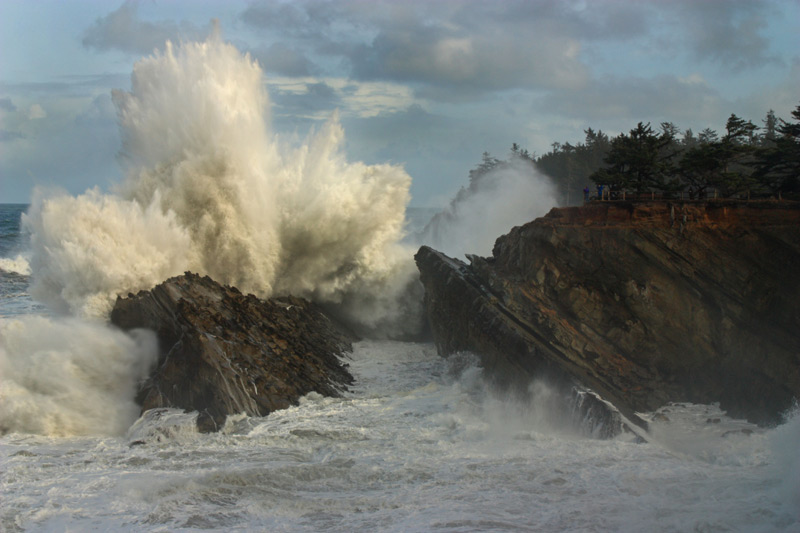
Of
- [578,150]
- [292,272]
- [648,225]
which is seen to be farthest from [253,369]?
[578,150]

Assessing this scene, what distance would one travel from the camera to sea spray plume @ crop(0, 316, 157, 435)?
13.0 metres

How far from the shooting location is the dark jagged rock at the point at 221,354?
13312mm

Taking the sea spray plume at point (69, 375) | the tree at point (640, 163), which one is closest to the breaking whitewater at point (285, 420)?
the sea spray plume at point (69, 375)

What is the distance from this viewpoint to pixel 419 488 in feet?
34.2

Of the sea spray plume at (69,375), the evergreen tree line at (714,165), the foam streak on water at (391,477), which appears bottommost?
the foam streak on water at (391,477)

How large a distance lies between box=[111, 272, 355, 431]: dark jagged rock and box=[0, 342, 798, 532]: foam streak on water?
56 centimetres

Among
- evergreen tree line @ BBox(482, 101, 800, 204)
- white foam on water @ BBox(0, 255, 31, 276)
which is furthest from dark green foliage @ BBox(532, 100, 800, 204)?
white foam on water @ BBox(0, 255, 31, 276)

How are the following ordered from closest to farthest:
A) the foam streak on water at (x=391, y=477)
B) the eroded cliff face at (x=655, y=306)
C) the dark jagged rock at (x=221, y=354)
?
the foam streak on water at (x=391, y=477), the dark jagged rock at (x=221, y=354), the eroded cliff face at (x=655, y=306)

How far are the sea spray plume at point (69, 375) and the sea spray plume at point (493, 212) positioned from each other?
74.5 ft

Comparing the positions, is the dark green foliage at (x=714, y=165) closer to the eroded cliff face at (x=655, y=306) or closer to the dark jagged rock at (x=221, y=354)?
the eroded cliff face at (x=655, y=306)

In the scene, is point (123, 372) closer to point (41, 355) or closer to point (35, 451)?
point (41, 355)

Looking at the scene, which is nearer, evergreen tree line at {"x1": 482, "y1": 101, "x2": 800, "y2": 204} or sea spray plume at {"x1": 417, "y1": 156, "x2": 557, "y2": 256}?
evergreen tree line at {"x1": 482, "y1": 101, "x2": 800, "y2": 204}

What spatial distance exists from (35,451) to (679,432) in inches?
488

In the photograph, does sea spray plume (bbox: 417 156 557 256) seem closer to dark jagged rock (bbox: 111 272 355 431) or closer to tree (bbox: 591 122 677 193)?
tree (bbox: 591 122 677 193)
